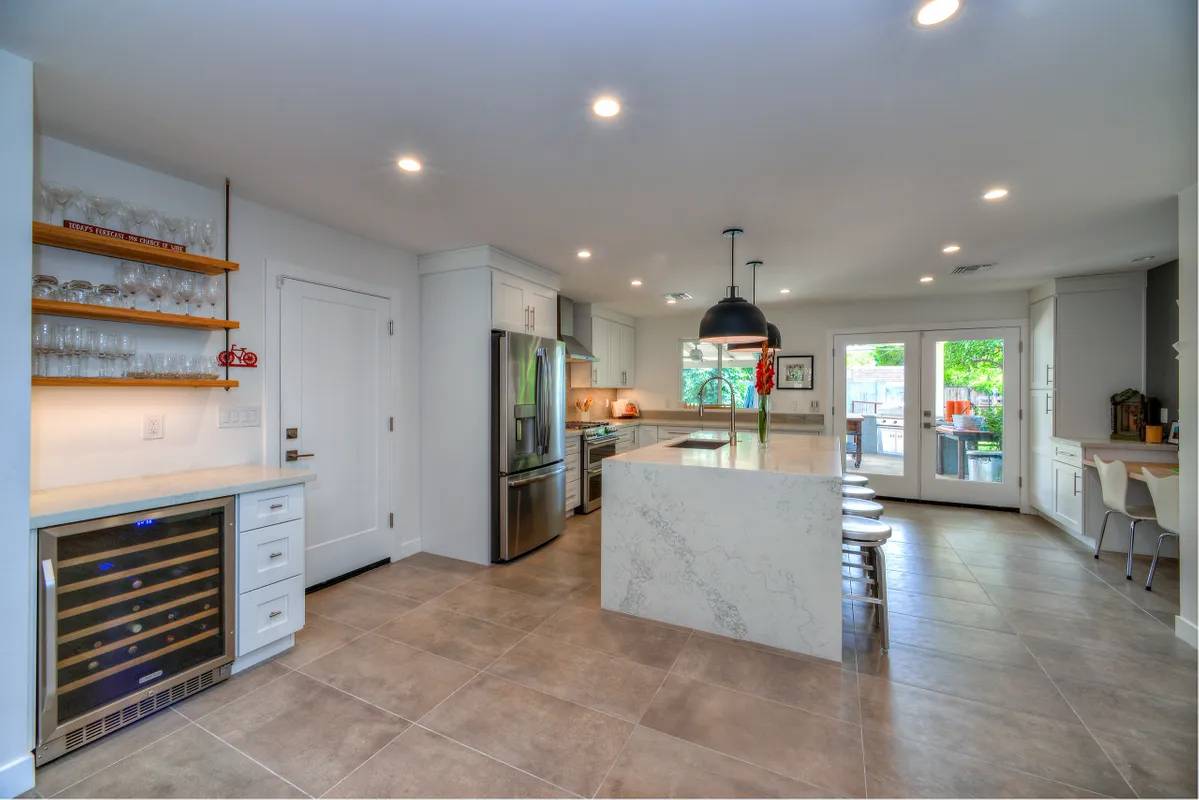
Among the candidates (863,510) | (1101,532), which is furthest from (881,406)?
(863,510)

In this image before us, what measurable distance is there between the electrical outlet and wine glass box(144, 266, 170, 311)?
0.53 metres

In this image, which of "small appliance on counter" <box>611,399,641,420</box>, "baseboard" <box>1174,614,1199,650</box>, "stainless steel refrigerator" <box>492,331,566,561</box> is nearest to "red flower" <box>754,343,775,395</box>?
"stainless steel refrigerator" <box>492,331,566,561</box>

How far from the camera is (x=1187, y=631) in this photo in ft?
8.51

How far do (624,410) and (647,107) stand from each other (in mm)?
5305

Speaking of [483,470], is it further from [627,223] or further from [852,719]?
[852,719]

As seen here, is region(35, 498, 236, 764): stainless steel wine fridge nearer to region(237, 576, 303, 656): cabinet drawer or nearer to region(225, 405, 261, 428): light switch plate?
region(237, 576, 303, 656): cabinet drawer

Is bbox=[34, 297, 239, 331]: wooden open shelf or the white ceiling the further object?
bbox=[34, 297, 239, 331]: wooden open shelf

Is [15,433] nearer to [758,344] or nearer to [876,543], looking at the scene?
[876,543]

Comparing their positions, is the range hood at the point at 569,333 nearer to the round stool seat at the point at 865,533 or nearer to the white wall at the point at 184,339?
the white wall at the point at 184,339

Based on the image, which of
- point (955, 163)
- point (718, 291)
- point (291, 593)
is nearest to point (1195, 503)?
point (955, 163)

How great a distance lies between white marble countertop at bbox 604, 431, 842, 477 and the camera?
105 inches

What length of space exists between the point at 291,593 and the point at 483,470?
151 centimetres

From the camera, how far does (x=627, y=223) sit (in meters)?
3.23

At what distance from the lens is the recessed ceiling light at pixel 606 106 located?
1859mm
